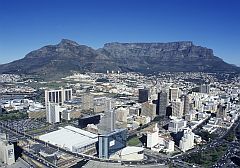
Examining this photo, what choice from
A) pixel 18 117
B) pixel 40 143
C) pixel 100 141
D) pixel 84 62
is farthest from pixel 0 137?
pixel 84 62

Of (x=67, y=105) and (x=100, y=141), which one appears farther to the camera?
(x=67, y=105)

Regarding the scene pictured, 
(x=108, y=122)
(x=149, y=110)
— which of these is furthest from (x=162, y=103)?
(x=108, y=122)

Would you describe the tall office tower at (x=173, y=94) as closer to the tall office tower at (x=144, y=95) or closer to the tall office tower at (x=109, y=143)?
the tall office tower at (x=144, y=95)

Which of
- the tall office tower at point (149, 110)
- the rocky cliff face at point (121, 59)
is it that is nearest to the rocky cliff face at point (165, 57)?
the rocky cliff face at point (121, 59)

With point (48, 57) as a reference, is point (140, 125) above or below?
below

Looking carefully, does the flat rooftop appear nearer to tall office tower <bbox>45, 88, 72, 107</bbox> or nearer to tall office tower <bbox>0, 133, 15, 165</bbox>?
tall office tower <bbox>0, 133, 15, 165</bbox>

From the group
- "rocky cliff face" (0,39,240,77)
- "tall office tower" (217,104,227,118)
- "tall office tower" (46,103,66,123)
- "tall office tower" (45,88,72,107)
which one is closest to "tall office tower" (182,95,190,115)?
"tall office tower" (217,104,227,118)

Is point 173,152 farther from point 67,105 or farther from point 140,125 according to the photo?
point 67,105

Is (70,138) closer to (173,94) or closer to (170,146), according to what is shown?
(170,146)
